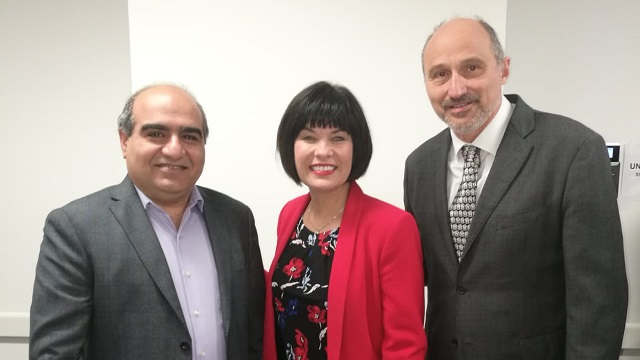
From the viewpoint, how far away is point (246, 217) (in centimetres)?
149

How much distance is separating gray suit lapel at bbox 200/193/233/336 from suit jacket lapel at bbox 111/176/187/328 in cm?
15

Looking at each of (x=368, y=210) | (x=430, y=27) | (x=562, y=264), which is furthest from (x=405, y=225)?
(x=430, y=27)

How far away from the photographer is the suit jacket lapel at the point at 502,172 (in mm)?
1228

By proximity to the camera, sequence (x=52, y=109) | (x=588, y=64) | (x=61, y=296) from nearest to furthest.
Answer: (x=61, y=296)
(x=588, y=64)
(x=52, y=109)

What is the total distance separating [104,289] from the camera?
45.1 inches

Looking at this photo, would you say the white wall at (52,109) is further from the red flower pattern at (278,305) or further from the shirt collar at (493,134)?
the shirt collar at (493,134)

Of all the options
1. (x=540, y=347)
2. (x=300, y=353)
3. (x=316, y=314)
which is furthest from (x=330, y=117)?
(x=540, y=347)

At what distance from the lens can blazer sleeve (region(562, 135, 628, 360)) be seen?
1.15m

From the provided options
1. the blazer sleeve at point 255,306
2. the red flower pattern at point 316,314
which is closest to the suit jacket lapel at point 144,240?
the blazer sleeve at point 255,306

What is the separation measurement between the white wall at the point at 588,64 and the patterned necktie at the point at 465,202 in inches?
47.5

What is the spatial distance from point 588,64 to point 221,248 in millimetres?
2237

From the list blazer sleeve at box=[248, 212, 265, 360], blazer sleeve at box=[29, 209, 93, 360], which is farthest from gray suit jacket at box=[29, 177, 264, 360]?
blazer sleeve at box=[248, 212, 265, 360]

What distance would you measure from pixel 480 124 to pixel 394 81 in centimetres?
81

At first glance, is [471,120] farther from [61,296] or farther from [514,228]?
[61,296]
